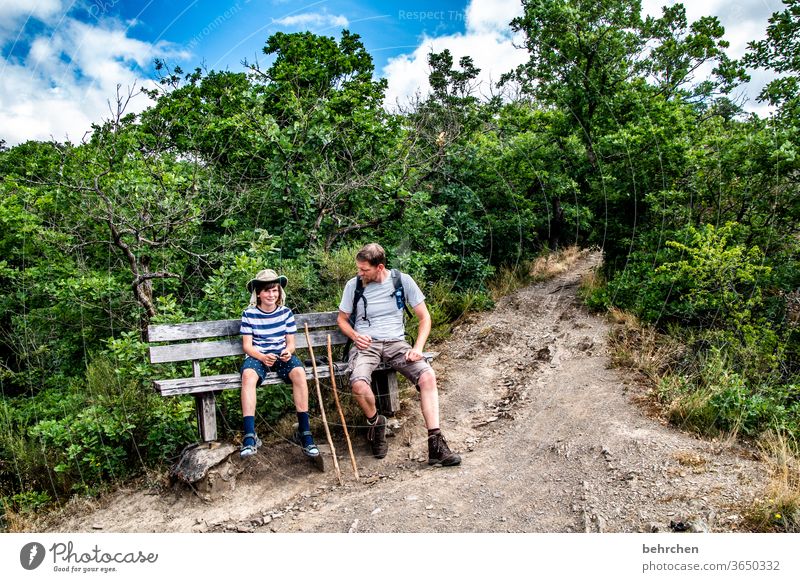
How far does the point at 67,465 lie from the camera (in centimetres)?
454

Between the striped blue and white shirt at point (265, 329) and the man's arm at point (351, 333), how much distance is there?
55cm

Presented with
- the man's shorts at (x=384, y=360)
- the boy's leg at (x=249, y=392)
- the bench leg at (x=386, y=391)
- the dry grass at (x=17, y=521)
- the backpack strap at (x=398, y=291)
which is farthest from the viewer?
the bench leg at (x=386, y=391)

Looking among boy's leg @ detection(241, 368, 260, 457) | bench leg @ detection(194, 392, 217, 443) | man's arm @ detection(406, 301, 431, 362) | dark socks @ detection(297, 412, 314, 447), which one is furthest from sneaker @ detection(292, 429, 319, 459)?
man's arm @ detection(406, 301, 431, 362)

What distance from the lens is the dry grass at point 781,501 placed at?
3279 mm

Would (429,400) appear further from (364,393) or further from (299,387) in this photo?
(299,387)

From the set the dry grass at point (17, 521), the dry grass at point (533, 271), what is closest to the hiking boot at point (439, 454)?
the dry grass at point (17, 521)

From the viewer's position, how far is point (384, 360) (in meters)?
5.00

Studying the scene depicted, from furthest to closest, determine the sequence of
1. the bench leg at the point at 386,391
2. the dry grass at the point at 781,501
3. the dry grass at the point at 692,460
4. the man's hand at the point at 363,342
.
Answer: the bench leg at the point at 386,391, the man's hand at the point at 363,342, the dry grass at the point at 692,460, the dry grass at the point at 781,501

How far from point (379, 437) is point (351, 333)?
3.23ft

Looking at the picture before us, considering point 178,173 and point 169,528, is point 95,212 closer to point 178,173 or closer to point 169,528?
point 178,173

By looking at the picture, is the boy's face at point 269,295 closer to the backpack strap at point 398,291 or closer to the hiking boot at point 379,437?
the backpack strap at point 398,291

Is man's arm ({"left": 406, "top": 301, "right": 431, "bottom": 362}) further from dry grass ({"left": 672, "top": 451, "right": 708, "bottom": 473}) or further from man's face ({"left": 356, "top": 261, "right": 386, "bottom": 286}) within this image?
dry grass ({"left": 672, "top": 451, "right": 708, "bottom": 473})

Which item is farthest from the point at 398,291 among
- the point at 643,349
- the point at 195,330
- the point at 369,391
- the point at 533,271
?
the point at 533,271

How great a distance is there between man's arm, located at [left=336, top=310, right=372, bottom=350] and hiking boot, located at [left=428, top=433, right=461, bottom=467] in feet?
3.40
